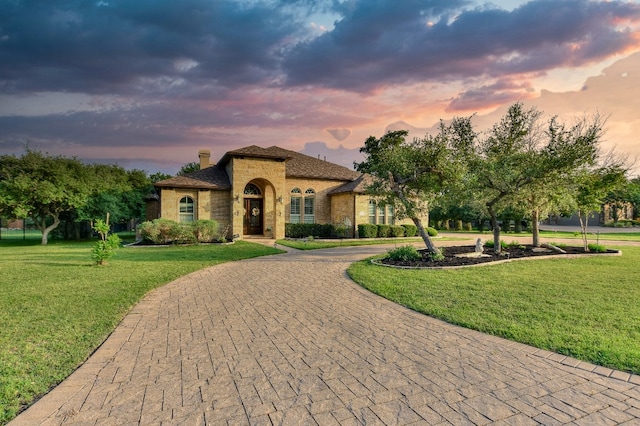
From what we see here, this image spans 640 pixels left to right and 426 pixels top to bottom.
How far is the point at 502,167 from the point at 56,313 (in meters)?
13.2

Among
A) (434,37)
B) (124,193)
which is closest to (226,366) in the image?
(434,37)

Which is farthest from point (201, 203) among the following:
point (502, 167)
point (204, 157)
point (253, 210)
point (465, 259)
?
point (502, 167)

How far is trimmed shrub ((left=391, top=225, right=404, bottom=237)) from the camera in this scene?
74.3ft

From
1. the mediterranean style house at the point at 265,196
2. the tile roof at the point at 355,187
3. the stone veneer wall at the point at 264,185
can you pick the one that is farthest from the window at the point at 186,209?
the tile roof at the point at 355,187

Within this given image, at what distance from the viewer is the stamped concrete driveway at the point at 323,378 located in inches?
101

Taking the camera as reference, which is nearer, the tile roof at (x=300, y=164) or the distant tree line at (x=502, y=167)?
the distant tree line at (x=502, y=167)

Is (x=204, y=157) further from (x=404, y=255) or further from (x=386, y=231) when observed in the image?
(x=404, y=255)

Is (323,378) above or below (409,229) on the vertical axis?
below

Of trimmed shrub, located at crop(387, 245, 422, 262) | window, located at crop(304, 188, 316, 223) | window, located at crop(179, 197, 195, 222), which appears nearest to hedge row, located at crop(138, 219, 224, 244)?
window, located at crop(179, 197, 195, 222)

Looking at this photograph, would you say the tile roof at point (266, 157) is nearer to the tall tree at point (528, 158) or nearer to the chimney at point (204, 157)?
the chimney at point (204, 157)

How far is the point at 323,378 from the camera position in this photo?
3.15m

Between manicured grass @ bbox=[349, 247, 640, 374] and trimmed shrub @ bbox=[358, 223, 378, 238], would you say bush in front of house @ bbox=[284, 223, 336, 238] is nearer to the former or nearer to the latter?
trimmed shrub @ bbox=[358, 223, 378, 238]

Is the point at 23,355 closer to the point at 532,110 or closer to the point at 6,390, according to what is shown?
the point at 6,390

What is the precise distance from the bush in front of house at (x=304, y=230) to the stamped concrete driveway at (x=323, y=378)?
16.9m
